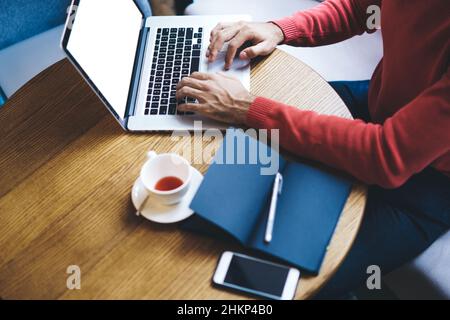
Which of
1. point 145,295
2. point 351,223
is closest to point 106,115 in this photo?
point 145,295

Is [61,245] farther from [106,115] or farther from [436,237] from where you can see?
[436,237]

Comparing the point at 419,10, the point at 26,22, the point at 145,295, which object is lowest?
the point at 145,295

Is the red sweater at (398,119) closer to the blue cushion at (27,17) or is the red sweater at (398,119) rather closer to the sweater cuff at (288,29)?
the sweater cuff at (288,29)

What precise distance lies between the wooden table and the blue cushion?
0.55 m

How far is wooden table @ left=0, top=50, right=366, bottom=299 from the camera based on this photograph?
771mm

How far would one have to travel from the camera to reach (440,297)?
3.18 ft

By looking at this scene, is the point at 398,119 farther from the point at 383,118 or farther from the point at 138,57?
the point at 138,57

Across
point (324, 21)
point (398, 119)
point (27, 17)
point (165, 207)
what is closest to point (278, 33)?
point (324, 21)

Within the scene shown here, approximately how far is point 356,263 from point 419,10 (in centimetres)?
56

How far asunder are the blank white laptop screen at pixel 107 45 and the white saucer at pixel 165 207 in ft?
0.66

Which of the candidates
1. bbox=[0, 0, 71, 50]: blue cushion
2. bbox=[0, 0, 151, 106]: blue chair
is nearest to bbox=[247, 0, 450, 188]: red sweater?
bbox=[0, 0, 151, 106]: blue chair

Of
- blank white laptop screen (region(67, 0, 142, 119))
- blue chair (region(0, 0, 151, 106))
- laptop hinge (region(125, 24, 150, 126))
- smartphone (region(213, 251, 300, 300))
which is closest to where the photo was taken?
smartphone (region(213, 251, 300, 300))

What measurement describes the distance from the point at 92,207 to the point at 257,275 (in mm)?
369

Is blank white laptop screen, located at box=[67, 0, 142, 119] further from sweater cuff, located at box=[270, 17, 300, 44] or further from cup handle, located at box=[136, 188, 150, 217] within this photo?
sweater cuff, located at box=[270, 17, 300, 44]
